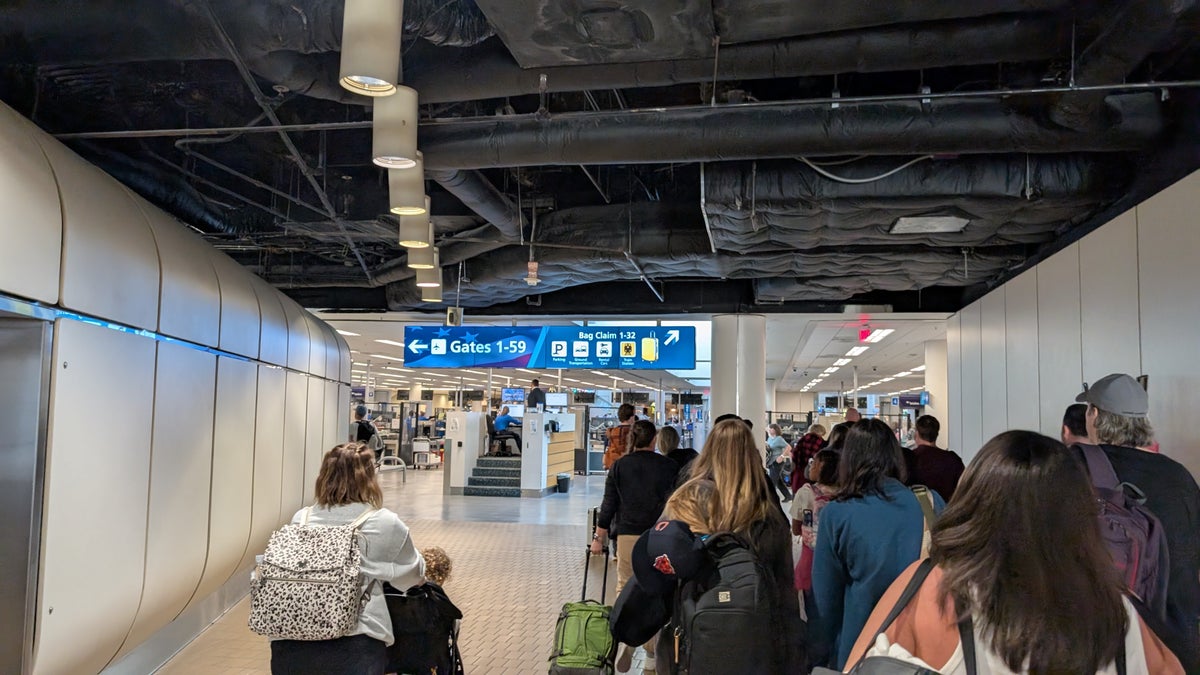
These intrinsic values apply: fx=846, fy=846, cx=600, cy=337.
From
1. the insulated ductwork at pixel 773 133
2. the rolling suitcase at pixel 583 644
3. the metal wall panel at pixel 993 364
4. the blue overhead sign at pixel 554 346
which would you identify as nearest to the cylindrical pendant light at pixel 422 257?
the insulated ductwork at pixel 773 133

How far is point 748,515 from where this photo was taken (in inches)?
112

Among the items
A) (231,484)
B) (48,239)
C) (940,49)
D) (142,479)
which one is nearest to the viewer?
(48,239)

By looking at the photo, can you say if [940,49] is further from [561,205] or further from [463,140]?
[561,205]

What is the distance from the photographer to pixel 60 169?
3.51m

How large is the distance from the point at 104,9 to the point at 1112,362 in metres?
5.71

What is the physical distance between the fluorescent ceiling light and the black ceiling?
130 mm

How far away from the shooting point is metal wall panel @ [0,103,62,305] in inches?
119

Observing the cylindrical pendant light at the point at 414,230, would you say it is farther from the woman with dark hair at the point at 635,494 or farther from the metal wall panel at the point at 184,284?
the woman with dark hair at the point at 635,494

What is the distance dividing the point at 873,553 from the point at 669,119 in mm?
2851

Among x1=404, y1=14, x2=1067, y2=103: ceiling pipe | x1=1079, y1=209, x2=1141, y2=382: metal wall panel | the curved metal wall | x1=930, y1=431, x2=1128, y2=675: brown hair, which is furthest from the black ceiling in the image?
x1=930, y1=431, x2=1128, y2=675: brown hair

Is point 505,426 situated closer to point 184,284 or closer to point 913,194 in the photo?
point 184,284

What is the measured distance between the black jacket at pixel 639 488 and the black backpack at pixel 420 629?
200 cm

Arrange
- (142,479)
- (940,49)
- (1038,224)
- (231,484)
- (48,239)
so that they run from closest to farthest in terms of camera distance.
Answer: (48,239)
(940,49)
(142,479)
(231,484)
(1038,224)

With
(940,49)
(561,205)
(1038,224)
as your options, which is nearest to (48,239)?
(940,49)
